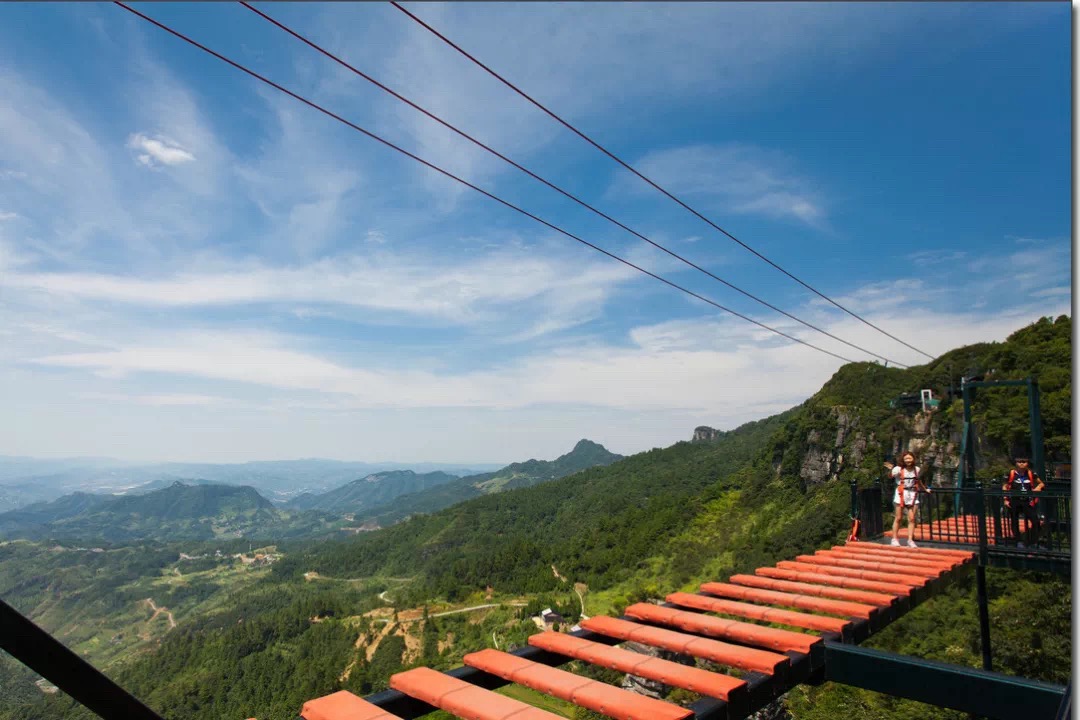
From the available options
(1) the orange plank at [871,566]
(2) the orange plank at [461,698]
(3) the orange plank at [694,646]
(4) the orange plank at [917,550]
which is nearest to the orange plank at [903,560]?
(1) the orange plank at [871,566]

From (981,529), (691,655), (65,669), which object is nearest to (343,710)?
(65,669)

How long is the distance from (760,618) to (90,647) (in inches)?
8522

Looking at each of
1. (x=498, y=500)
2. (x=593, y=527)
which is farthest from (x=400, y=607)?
(x=498, y=500)

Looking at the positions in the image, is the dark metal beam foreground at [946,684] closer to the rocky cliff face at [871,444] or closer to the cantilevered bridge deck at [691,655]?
the cantilevered bridge deck at [691,655]

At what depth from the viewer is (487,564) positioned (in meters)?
130

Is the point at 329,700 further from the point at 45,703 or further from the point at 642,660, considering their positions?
the point at 45,703

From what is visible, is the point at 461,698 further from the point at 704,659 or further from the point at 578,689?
the point at 704,659

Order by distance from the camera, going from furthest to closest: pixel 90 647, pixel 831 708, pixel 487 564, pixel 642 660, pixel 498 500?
pixel 498 500
pixel 90 647
pixel 487 564
pixel 831 708
pixel 642 660

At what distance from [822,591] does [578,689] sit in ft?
13.9

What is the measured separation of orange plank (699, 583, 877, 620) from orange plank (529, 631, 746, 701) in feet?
7.07

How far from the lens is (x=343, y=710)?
13.0 feet

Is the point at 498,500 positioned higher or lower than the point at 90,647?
higher

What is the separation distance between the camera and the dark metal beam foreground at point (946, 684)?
4277 millimetres

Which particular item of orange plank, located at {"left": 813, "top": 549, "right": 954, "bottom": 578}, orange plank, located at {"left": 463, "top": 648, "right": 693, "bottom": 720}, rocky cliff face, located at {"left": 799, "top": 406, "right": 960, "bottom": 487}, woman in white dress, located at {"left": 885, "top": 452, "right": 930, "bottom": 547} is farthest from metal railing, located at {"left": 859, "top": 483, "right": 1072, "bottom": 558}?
rocky cliff face, located at {"left": 799, "top": 406, "right": 960, "bottom": 487}
